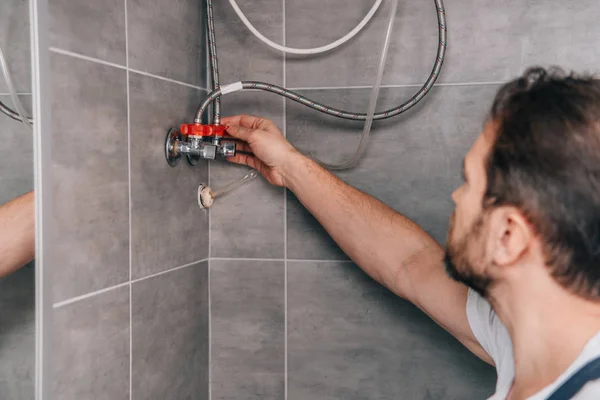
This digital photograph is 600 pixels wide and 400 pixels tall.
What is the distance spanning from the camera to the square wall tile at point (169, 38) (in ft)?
3.77

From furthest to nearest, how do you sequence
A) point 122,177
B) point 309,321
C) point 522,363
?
point 309,321 < point 122,177 < point 522,363

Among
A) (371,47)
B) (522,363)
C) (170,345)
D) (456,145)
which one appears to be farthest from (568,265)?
(170,345)

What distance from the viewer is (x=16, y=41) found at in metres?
0.83

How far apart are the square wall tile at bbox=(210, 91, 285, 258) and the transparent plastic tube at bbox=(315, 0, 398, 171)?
17 centimetres

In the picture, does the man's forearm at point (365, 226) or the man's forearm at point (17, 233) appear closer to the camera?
the man's forearm at point (17, 233)

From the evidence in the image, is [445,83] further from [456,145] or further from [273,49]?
[273,49]

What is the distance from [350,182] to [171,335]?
55 cm

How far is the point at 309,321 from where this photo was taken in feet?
4.92

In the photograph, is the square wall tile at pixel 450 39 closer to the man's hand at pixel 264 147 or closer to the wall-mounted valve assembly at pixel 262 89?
the wall-mounted valve assembly at pixel 262 89

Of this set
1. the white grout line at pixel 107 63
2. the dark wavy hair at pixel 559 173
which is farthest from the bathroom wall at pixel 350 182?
the dark wavy hair at pixel 559 173

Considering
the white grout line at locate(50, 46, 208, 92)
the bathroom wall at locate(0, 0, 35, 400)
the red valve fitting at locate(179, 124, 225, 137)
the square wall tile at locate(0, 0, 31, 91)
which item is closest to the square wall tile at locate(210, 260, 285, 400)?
the red valve fitting at locate(179, 124, 225, 137)

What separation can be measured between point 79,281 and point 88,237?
0.07 metres

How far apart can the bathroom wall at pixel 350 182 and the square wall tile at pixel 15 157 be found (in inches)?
27.0

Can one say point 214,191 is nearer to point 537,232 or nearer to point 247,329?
point 247,329
